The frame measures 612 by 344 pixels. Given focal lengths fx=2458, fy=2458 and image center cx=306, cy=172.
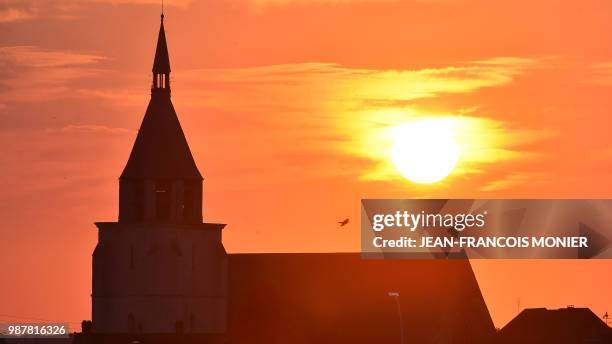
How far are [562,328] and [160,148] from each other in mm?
27604

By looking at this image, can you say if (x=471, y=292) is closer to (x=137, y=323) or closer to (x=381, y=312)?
(x=381, y=312)

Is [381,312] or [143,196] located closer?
[143,196]

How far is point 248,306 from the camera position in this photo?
536 ft

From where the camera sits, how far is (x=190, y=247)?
15375 centimetres

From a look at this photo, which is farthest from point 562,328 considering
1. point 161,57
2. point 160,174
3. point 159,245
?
point 161,57

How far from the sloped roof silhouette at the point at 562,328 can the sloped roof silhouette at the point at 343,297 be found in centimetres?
605

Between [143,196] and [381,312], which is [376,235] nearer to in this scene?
[381,312]

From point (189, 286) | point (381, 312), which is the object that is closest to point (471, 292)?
point (381, 312)

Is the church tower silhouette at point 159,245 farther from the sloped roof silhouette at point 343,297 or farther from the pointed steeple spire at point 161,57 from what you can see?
the sloped roof silhouette at point 343,297

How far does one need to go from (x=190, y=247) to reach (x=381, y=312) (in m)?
16.5

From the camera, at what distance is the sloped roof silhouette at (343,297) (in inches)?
6388

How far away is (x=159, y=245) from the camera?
499 feet

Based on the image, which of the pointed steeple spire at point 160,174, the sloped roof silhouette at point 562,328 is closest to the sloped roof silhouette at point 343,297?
the sloped roof silhouette at point 562,328

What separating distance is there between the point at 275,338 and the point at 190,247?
40.8ft
